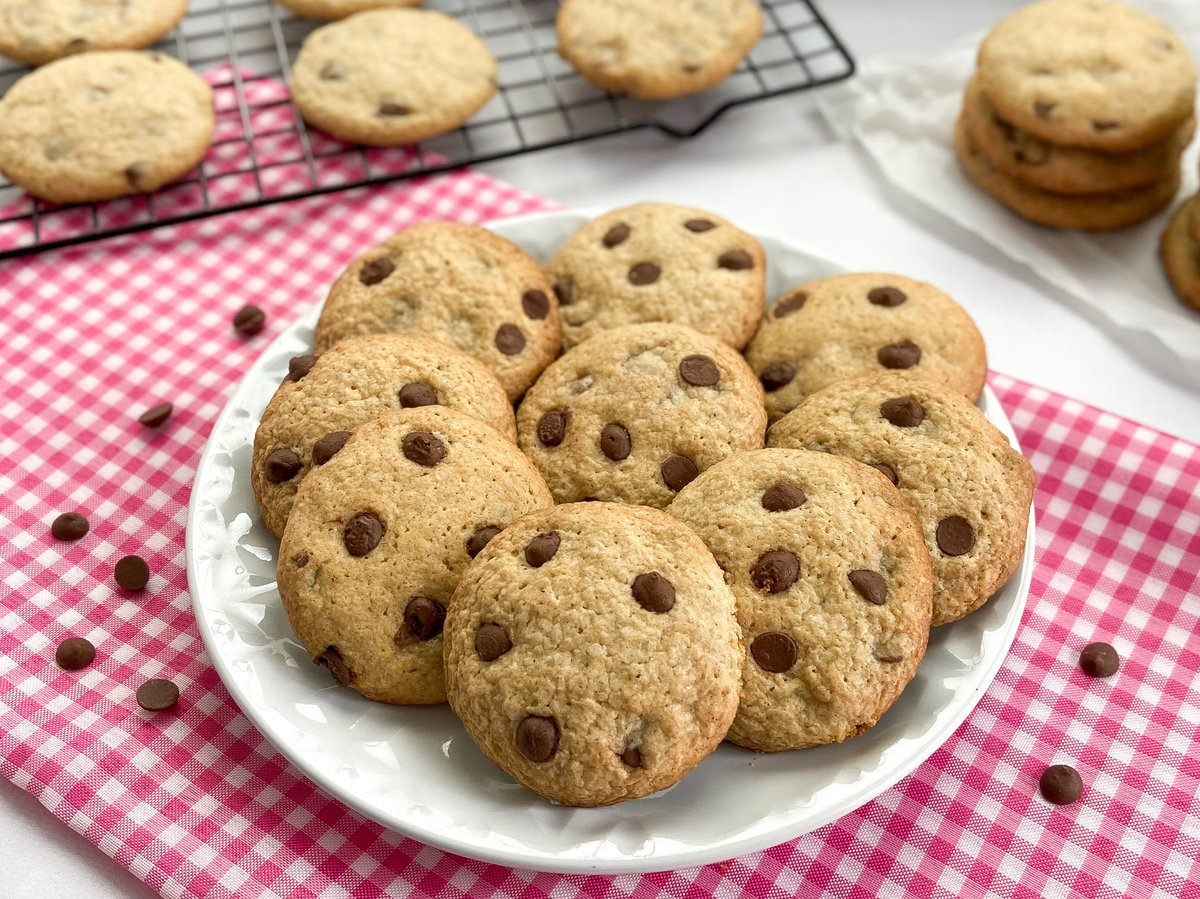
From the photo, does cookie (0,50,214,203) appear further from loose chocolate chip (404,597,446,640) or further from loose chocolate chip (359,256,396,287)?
loose chocolate chip (404,597,446,640)

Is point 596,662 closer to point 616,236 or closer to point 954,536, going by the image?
point 954,536

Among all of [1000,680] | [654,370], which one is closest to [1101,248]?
[1000,680]

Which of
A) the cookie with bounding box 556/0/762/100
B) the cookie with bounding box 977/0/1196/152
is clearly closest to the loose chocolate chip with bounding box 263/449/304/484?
the cookie with bounding box 556/0/762/100

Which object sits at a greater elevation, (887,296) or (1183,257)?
(887,296)

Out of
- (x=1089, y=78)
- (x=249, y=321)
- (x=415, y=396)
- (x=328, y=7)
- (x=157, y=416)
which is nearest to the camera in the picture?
(x=415, y=396)

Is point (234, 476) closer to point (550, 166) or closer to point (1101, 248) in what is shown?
point (550, 166)

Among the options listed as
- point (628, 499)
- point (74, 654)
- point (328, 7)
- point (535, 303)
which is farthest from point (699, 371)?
point (328, 7)

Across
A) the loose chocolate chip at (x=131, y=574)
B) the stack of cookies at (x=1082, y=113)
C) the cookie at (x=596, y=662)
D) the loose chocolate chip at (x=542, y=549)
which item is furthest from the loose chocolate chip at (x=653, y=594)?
the stack of cookies at (x=1082, y=113)
